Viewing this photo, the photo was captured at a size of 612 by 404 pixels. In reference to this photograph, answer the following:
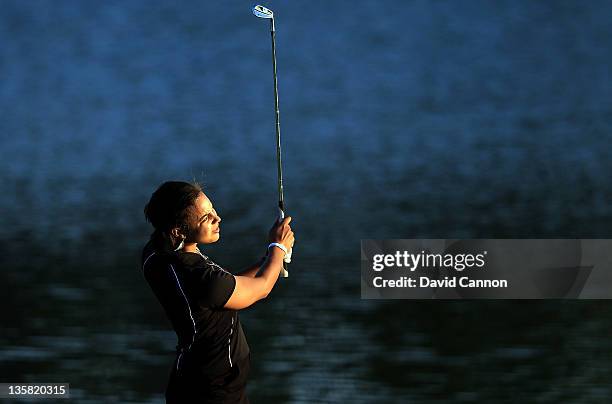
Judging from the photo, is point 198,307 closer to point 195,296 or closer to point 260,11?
point 195,296

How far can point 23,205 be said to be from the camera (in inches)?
134

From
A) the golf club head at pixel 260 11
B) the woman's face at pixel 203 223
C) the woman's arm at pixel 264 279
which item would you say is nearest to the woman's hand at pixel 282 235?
the woman's arm at pixel 264 279

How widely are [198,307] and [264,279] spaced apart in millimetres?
154

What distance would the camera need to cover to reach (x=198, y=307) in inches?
65.6

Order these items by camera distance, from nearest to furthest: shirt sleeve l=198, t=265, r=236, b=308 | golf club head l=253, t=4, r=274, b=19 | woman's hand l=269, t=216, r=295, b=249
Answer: shirt sleeve l=198, t=265, r=236, b=308, woman's hand l=269, t=216, r=295, b=249, golf club head l=253, t=4, r=274, b=19

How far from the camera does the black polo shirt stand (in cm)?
165

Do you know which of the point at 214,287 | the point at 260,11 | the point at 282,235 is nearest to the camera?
the point at 214,287

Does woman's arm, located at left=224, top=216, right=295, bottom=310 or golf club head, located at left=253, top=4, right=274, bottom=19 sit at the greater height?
golf club head, located at left=253, top=4, right=274, bottom=19

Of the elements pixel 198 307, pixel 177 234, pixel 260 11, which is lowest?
pixel 198 307

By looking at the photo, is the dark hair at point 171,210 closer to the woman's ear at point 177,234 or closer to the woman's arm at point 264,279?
the woman's ear at point 177,234

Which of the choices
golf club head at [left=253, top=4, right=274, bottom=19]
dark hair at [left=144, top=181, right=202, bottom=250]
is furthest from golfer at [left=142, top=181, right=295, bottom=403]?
golf club head at [left=253, top=4, right=274, bottom=19]

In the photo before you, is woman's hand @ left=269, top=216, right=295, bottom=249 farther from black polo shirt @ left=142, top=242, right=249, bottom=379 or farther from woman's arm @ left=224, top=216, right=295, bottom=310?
black polo shirt @ left=142, top=242, right=249, bottom=379

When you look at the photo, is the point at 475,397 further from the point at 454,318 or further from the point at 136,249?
the point at 136,249

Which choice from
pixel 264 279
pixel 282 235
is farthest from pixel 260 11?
→ pixel 264 279
